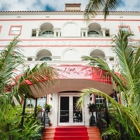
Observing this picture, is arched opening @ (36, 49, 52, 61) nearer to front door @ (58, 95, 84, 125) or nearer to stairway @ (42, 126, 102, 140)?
front door @ (58, 95, 84, 125)

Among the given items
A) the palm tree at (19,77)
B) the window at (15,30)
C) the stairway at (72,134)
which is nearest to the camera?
the palm tree at (19,77)

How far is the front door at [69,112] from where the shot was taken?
1029 cm

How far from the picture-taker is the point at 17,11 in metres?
15.5

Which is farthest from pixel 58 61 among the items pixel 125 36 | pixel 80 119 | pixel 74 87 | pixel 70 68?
pixel 125 36

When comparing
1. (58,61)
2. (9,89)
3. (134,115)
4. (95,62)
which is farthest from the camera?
(58,61)

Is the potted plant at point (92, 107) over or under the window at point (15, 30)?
under

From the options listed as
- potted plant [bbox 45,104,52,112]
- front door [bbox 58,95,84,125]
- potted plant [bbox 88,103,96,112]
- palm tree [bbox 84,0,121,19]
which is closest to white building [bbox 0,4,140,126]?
front door [bbox 58,95,84,125]

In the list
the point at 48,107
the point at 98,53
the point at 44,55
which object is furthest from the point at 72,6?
the point at 48,107

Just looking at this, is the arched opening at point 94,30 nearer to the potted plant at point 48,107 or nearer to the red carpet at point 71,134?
the potted plant at point 48,107

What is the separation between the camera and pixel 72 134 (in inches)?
300

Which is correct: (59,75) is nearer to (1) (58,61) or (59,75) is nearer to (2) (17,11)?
(1) (58,61)

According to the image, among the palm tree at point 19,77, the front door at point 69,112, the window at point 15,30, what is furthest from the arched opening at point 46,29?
the palm tree at point 19,77

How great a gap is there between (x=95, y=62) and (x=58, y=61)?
24.3 ft

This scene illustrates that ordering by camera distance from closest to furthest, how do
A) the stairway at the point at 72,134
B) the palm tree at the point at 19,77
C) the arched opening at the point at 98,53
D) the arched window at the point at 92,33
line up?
the palm tree at the point at 19,77, the stairway at the point at 72,134, the arched opening at the point at 98,53, the arched window at the point at 92,33
